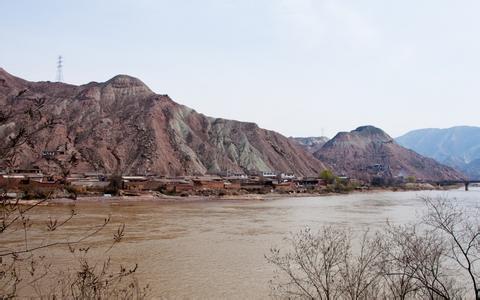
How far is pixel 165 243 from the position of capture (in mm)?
22016

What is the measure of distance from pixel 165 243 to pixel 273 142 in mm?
103738

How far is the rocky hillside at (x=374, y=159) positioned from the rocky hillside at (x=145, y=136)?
36812 mm

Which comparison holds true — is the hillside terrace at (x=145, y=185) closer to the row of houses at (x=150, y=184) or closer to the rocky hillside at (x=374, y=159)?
the row of houses at (x=150, y=184)

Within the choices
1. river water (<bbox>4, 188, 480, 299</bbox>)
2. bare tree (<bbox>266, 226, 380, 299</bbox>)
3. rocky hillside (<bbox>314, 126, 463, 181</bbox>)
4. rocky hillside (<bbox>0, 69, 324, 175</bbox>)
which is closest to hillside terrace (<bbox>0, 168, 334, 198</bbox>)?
rocky hillside (<bbox>0, 69, 324, 175</bbox>)

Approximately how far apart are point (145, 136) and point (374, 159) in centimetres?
11039

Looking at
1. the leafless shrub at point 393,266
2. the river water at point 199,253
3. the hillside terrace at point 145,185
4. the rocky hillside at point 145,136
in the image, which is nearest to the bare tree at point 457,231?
the leafless shrub at point 393,266

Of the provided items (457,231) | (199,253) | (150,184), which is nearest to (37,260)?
(199,253)

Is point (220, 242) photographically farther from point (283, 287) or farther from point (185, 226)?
point (283, 287)

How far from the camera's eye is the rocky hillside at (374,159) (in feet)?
541

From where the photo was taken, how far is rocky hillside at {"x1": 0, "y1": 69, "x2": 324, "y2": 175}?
90.2m

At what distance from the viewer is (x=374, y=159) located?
176 m

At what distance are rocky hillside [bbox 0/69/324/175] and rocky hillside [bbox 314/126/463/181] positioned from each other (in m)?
36.8

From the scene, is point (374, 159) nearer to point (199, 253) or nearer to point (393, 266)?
point (199, 253)

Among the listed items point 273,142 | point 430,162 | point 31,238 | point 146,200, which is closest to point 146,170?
point 146,200
